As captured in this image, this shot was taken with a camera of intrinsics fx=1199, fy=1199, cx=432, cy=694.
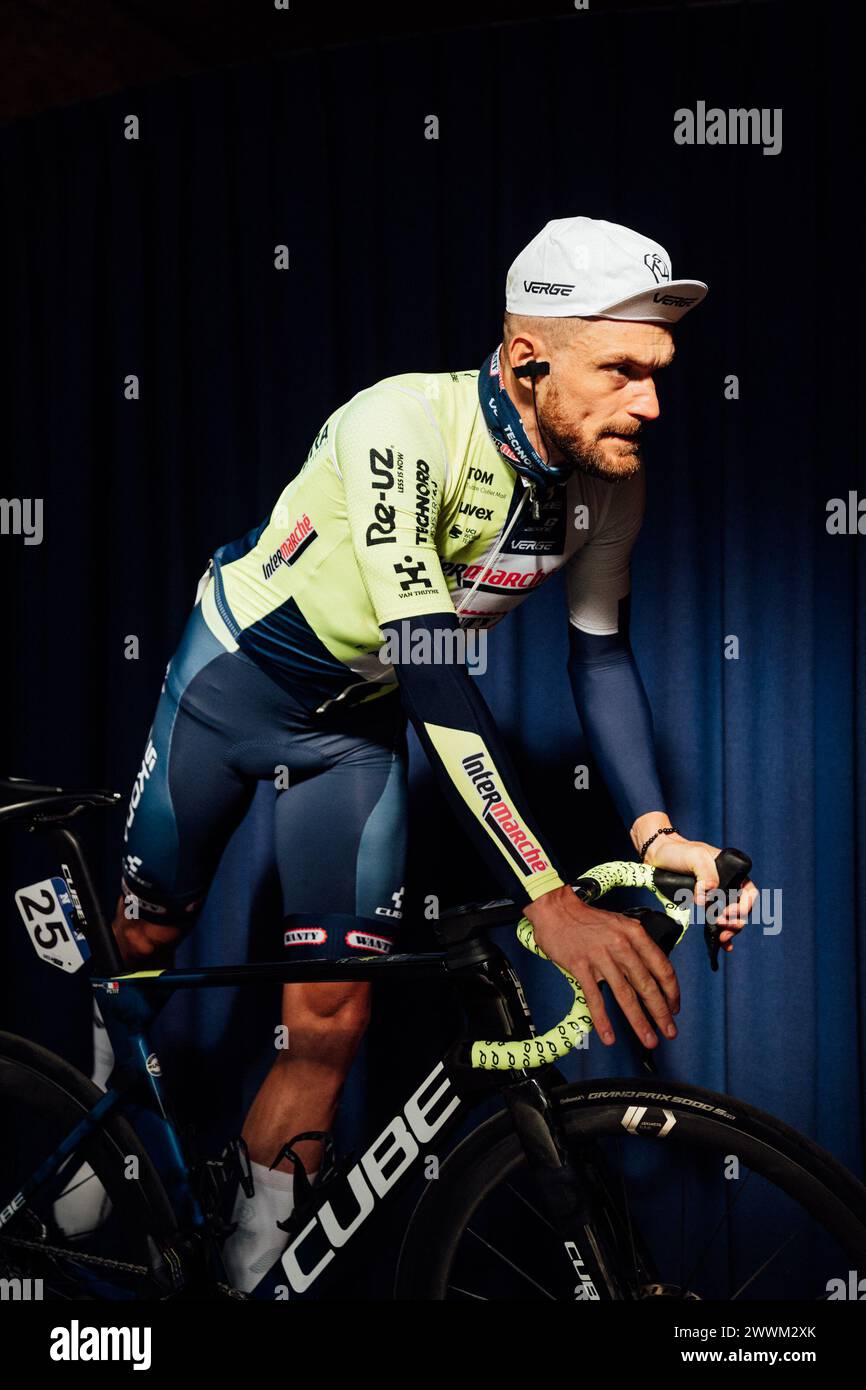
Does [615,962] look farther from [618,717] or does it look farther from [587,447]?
[587,447]

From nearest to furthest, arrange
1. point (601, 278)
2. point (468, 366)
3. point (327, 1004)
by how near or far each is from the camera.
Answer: point (601, 278), point (327, 1004), point (468, 366)

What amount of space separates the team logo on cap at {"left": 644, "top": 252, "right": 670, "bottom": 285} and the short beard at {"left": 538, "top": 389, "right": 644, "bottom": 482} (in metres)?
0.18

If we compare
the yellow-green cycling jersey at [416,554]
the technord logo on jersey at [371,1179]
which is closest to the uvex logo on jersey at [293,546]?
the yellow-green cycling jersey at [416,554]

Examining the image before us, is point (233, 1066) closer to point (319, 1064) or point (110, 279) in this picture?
point (319, 1064)

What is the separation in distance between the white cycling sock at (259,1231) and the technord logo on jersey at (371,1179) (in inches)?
3.6

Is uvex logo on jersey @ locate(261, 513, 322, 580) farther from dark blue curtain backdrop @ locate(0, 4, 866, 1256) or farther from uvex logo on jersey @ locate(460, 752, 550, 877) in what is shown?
dark blue curtain backdrop @ locate(0, 4, 866, 1256)

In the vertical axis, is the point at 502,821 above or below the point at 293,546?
below

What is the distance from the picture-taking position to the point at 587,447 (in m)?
1.50
